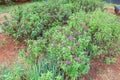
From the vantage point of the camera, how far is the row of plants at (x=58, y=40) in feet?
11.3

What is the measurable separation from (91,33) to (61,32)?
1.62 ft

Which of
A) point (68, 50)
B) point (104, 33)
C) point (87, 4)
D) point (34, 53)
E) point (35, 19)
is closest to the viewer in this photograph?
point (68, 50)

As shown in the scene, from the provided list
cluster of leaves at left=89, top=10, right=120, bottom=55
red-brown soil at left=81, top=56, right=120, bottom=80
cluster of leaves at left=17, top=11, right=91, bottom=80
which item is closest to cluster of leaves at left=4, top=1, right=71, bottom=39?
cluster of leaves at left=17, top=11, right=91, bottom=80

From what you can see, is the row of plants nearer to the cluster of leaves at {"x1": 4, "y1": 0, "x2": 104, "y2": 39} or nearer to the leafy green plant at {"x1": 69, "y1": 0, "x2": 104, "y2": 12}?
the cluster of leaves at {"x1": 4, "y1": 0, "x2": 104, "y2": 39}

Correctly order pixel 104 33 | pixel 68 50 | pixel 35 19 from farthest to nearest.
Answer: pixel 35 19 < pixel 104 33 < pixel 68 50

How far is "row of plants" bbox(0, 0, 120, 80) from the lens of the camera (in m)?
3.45

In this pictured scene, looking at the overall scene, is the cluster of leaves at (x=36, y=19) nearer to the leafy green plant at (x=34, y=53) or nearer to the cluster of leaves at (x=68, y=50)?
the cluster of leaves at (x=68, y=50)

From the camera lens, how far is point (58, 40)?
3900 millimetres

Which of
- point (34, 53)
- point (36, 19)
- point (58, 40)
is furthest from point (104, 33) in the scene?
point (36, 19)

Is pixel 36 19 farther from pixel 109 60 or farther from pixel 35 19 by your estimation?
pixel 109 60

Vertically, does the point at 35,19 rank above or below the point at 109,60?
above

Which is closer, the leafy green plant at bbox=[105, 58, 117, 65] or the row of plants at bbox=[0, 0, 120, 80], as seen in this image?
the row of plants at bbox=[0, 0, 120, 80]

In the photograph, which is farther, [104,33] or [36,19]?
[36,19]

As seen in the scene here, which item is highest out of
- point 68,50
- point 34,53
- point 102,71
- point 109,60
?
point 68,50
